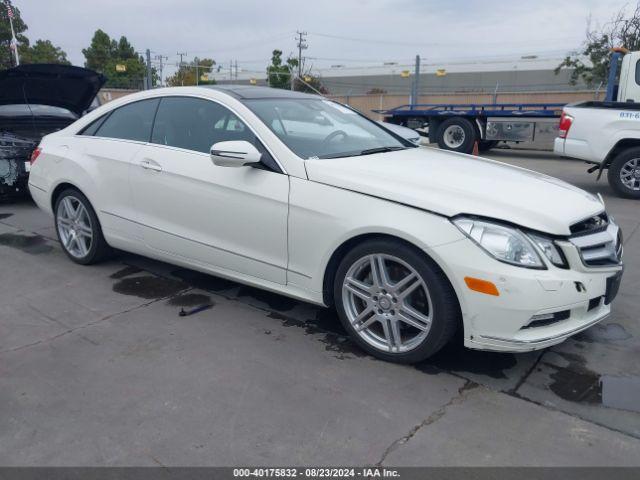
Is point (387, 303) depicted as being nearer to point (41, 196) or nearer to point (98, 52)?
point (41, 196)

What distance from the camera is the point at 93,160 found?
4.67m

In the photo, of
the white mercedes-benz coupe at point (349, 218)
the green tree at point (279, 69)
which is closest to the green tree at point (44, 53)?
the green tree at point (279, 69)

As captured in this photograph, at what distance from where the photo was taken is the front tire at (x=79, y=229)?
4.82 metres

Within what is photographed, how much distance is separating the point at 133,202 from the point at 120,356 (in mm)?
1456

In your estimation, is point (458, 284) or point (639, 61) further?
point (639, 61)

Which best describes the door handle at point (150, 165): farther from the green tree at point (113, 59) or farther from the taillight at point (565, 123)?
the green tree at point (113, 59)

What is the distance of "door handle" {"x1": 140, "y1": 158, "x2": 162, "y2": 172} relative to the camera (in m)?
4.15

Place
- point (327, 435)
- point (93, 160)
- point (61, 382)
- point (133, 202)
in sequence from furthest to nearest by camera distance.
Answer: point (93, 160), point (133, 202), point (61, 382), point (327, 435)

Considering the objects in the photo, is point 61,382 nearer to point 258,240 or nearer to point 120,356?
point 120,356

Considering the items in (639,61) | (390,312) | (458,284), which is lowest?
(390,312)

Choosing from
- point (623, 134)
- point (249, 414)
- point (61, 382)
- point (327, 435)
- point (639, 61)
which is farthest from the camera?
point (639, 61)

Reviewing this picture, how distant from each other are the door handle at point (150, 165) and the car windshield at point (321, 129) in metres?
0.83

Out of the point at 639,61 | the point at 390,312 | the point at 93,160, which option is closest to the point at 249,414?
the point at 390,312

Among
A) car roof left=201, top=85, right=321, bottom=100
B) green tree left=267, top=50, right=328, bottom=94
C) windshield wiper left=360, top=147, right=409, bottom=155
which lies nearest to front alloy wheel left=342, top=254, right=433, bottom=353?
windshield wiper left=360, top=147, right=409, bottom=155
